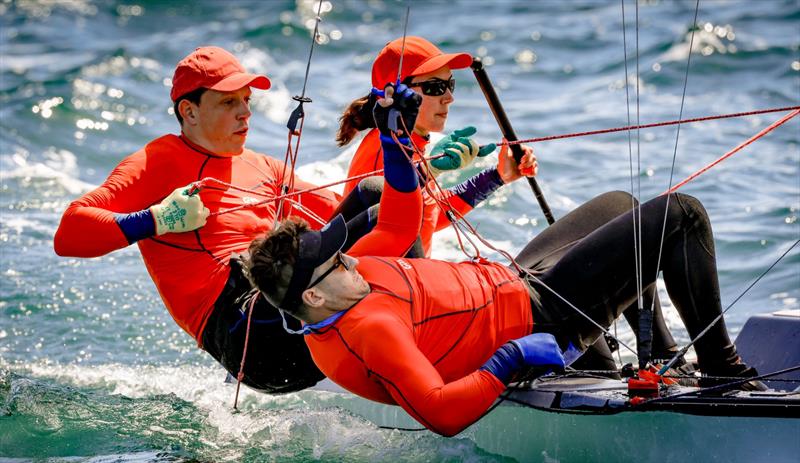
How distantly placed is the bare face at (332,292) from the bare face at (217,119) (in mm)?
999

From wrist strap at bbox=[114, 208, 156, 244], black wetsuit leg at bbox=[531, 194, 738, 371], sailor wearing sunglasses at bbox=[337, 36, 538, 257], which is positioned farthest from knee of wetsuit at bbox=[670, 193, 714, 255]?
wrist strap at bbox=[114, 208, 156, 244]

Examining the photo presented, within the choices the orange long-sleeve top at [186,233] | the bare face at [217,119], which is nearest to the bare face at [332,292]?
the orange long-sleeve top at [186,233]

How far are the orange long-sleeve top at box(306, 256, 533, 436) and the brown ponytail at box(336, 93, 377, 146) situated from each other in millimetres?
769

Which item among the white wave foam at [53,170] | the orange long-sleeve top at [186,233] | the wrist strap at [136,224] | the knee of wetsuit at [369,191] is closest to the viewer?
the wrist strap at [136,224]

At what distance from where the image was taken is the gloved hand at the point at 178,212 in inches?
137

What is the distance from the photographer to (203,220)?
357 centimetres

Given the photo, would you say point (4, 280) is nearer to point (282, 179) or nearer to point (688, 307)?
point (282, 179)

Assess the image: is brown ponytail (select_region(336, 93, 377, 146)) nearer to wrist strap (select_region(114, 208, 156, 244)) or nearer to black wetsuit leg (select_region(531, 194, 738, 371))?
wrist strap (select_region(114, 208, 156, 244))

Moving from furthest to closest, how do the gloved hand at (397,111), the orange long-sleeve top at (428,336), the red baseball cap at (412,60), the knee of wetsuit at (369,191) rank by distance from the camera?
the red baseball cap at (412,60) → the knee of wetsuit at (369,191) → the gloved hand at (397,111) → the orange long-sleeve top at (428,336)

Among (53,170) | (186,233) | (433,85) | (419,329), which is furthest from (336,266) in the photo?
(53,170)

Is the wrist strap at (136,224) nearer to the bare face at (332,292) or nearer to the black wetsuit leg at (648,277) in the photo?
the bare face at (332,292)

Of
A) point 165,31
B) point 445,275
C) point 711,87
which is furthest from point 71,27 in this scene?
point 445,275

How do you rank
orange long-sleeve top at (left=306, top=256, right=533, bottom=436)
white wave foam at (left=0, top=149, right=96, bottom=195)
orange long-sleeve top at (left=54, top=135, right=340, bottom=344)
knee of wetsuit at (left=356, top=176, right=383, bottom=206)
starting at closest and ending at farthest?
orange long-sleeve top at (left=306, top=256, right=533, bottom=436) < orange long-sleeve top at (left=54, top=135, right=340, bottom=344) < knee of wetsuit at (left=356, top=176, right=383, bottom=206) < white wave foam at (left=0, top=149, right=96, bottom=195)

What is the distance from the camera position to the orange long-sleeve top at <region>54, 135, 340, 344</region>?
357 centimetres
